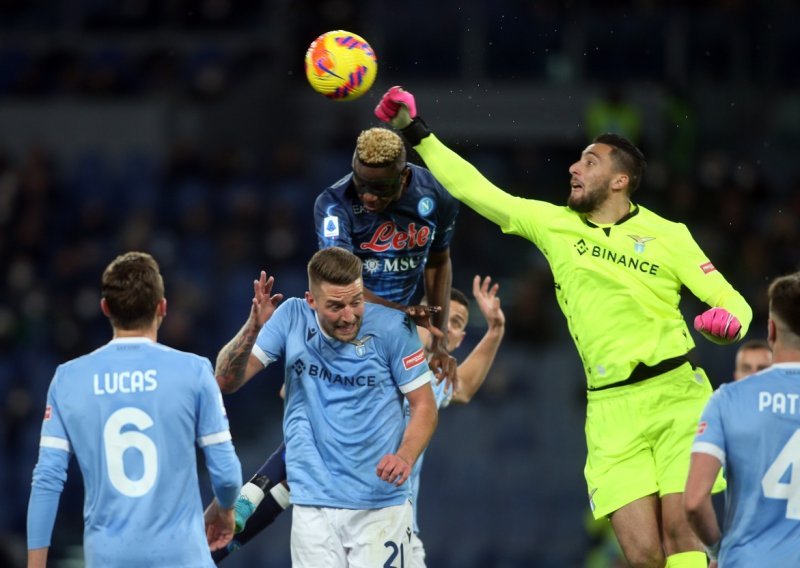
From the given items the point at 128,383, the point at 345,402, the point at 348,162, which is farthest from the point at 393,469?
the point at 348,162

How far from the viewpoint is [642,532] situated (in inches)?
254

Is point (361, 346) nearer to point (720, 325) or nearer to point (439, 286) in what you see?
point (439, 286)

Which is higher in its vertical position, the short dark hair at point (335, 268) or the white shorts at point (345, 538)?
the short dark hair at point (335, 268)

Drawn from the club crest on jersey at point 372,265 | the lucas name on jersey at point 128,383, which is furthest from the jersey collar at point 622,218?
the lucas name on jersey at point 128,383

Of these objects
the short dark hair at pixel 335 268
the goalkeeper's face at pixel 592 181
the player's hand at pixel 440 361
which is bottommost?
the player's hand at pixel 440 361

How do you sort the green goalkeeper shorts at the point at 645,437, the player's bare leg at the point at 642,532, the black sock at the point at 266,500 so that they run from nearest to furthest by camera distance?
the player's bare leg at the point at 642,532, the green goalkeeper shorts at the point at 645,437, the black sock at the point at 266,500

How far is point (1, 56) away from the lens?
1773 centimetres

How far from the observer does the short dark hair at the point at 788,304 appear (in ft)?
16.6

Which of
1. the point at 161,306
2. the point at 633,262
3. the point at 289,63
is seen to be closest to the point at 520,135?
the point at 289,63

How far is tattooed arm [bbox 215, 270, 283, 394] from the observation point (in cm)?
621

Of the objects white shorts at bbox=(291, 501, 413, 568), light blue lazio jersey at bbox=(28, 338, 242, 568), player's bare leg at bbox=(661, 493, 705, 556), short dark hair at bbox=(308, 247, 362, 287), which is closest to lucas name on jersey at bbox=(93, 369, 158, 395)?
light blue lazio jersey at bbox=(28, 338, 242, 568)

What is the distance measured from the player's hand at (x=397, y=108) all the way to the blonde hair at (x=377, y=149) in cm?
13

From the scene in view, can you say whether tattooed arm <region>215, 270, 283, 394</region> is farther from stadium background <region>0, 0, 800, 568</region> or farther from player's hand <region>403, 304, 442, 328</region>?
stadium background <region>0, 0, 800, 568</region>

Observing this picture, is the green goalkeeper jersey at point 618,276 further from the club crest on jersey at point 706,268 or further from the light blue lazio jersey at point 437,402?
the light blue lazio jersey at point 437,402
